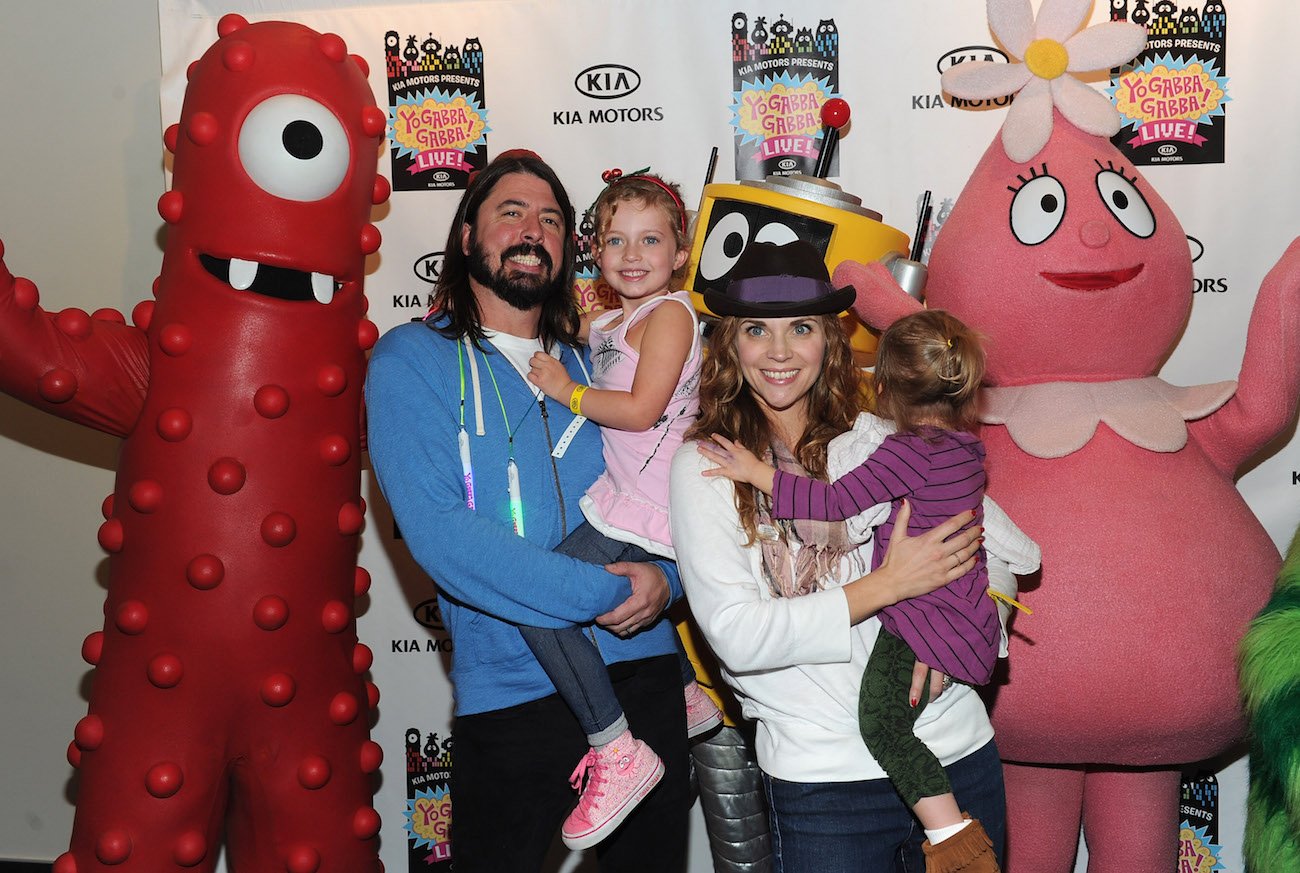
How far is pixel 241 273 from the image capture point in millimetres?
2004

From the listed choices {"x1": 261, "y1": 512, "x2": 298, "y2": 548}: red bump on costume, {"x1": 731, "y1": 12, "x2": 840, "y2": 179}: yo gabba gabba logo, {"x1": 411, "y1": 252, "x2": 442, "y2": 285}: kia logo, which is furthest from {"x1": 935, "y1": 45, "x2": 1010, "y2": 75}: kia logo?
{"x1": 261, "y1": 512, "x2": 298, "y2": 548}: red bump on costume

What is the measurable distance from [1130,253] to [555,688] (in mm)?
1255

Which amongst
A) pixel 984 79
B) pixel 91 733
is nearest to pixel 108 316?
pixel 91 733

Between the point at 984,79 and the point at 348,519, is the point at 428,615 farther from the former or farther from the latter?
the point at 984,79

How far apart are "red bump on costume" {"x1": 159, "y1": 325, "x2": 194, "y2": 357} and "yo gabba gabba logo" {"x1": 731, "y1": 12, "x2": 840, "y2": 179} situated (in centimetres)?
129

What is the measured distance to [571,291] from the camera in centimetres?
215

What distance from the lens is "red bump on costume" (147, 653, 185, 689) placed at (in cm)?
191

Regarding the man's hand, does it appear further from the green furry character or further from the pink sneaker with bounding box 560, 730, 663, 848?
the green furry character

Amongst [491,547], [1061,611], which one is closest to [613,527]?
[491,547]

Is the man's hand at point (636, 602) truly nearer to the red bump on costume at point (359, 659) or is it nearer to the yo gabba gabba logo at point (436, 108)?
the red bump on costume at point (359, 659)

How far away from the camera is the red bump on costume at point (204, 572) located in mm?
1915

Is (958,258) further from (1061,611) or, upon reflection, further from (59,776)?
(59,776)

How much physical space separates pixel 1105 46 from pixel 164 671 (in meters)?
1.97

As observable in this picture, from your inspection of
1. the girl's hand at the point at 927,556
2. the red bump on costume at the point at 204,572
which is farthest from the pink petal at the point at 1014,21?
the red bump on costume at the point at 204,572
